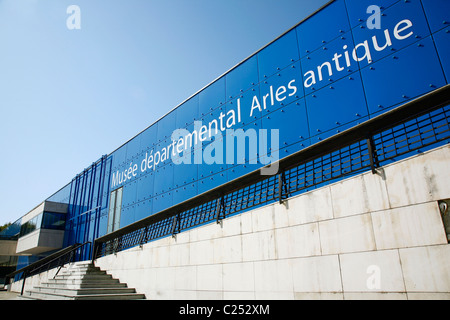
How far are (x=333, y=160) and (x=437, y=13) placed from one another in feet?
12.3

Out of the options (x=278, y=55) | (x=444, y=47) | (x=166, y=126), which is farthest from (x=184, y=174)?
(x=444, y=47)

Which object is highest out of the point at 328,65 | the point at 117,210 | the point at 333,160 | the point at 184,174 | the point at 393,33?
the point at 328,65

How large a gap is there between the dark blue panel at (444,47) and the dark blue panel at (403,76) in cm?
9

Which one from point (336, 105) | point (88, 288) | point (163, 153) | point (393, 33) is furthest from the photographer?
point (163, 153)

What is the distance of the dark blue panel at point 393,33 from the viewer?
21.5ft

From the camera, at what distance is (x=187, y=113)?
45.9 feet

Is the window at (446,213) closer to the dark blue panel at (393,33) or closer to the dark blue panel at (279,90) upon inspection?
the dark blue panel at (393,33)

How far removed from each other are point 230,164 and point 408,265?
7.40m

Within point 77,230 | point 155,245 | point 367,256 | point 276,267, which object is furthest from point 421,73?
point 77,230

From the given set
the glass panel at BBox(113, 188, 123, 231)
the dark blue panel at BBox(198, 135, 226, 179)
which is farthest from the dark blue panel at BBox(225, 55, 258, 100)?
the glass panel at BBox(113, 188, 123, 231)

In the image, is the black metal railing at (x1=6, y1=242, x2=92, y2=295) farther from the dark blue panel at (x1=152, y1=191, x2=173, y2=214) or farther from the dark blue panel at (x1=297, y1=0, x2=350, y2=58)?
the dark blue panel at (x1=297, y1=0, x2=350, y2=58)

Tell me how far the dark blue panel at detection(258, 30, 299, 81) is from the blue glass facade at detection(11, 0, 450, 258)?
4 centimetres

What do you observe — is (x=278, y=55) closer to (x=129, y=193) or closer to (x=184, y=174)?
(x=184, y=174)

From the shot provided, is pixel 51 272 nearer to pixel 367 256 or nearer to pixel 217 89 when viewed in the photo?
pixel 217 89
